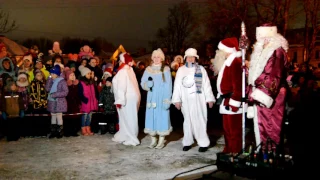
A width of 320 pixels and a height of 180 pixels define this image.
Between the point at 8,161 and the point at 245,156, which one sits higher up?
the point at 245,156

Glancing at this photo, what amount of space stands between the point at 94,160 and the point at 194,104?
2.36 meters

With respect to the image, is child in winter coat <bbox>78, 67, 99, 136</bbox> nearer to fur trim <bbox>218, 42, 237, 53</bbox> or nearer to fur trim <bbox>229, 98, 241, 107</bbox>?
fur trim <bbox>218, 42, 237, 53</bbox>

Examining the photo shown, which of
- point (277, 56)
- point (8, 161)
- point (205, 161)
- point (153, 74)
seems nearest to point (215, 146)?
point (205, 161)

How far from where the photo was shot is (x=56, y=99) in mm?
10227

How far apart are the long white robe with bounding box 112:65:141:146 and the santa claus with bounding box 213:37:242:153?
266 centimetres

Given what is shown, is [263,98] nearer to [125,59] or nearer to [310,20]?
[125,59]

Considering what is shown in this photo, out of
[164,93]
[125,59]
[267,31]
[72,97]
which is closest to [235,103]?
[267,31]

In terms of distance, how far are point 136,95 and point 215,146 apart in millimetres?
2171

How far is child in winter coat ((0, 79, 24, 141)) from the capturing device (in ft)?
32.8

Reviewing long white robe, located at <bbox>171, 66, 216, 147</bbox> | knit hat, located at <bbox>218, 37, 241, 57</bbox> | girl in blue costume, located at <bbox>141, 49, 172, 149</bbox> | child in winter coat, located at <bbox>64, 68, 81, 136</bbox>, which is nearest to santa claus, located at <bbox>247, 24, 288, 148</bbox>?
knit hat, located at <bbox>218, 37, 241, 57</bbox>

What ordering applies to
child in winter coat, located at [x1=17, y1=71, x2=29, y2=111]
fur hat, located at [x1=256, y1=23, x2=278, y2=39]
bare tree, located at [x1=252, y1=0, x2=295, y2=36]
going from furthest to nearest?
bare tree, located at [x1=252, y1=0, x2=295, y2=36]
child in winter coat, located at [x1=17, y1=71, x2=29, y2=111]
fur hat, located at [x1=256, y1=23, x2=278, y2=39]

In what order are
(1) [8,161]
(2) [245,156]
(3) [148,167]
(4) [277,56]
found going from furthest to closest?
(1) [8,161], (3) [148,167], (4) [277,56], (2) [245,156]

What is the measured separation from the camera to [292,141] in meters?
9.55

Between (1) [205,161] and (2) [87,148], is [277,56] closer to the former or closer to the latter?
(1) [205,161]
